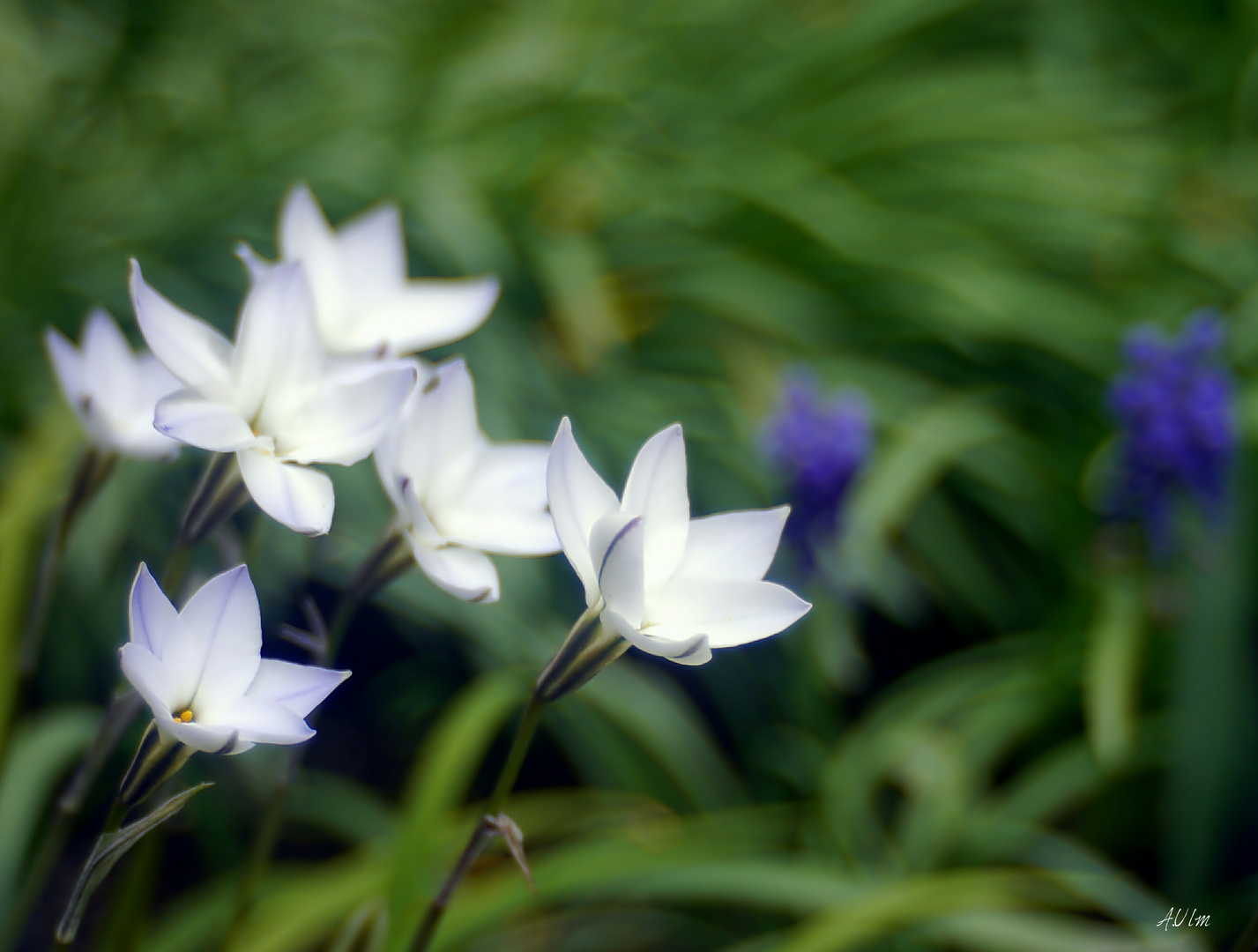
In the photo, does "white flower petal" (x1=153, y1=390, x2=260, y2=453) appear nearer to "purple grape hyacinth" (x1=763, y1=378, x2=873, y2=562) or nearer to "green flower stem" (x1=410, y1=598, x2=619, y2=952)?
"green flower stem" (x1=410, y1=598, x2=619, y2=952)

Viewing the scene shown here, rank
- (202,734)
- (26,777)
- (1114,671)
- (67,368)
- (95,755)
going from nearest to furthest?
(202,734), (95,755), (67,368), (26,777), (1114,671)

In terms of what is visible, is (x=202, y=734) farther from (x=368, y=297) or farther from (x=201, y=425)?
(x=368, y=297)

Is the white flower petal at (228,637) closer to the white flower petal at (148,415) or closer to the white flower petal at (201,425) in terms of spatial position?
the white flower petal at (201,425)

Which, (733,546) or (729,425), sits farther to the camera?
(729,425)

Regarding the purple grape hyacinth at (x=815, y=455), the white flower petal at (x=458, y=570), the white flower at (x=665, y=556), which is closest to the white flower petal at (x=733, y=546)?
the white flower at (x=665, y=556)

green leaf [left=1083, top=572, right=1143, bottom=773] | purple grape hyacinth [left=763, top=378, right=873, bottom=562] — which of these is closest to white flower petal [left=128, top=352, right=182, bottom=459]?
purple grape hyacinth [left=763, top=378, right=873, bottom=562]

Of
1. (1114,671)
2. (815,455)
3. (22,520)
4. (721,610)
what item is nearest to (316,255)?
(721,610)

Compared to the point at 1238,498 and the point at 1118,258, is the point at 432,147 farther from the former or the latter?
the point at 1238,498

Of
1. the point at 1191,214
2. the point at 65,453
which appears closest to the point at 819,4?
the point at 1191,214
